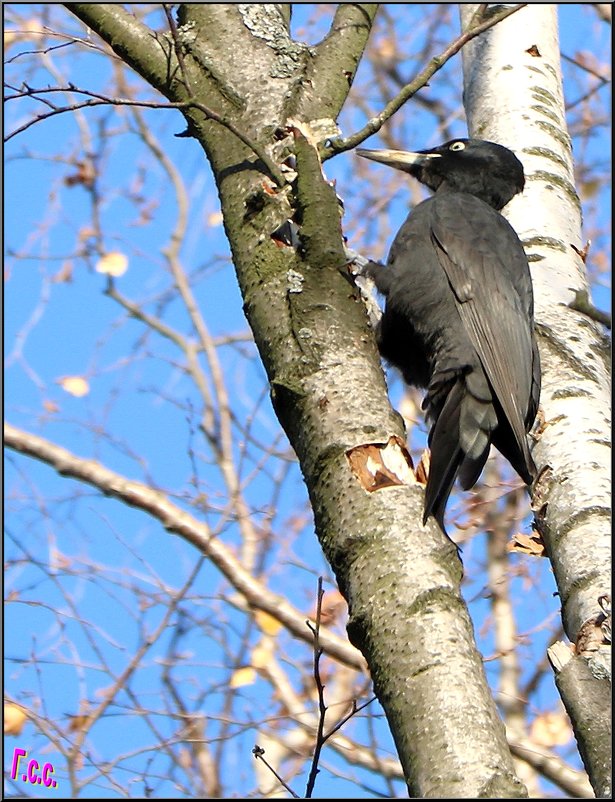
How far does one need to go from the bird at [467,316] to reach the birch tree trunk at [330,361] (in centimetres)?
71

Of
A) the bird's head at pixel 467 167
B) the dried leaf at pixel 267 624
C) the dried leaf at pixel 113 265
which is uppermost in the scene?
the dried leaf at pixel 113 265

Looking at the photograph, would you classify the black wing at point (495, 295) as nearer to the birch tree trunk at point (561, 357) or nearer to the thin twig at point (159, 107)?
the birch tree trunk at point (561, 357)

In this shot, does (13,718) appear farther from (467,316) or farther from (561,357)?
(561,357)

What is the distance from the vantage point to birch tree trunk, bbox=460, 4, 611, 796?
105 inches

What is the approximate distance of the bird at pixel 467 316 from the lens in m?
3.57

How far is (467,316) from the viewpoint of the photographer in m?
4.10

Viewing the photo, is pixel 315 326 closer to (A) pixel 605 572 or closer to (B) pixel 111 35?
(A) pixel 605 572

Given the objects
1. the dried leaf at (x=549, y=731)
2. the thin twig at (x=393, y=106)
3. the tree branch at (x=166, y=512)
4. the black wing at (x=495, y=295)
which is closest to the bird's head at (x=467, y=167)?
the black wing at (x=495, y=295)

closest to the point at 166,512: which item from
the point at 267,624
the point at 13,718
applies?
the point at 267,624

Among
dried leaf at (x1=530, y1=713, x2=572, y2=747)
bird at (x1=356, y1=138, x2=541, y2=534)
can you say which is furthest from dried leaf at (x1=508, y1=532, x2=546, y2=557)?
dried leaf at (x1=530, y1=713, x2=572, y2=747)

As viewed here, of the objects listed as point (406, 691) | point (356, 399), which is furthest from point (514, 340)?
point (406, 691)

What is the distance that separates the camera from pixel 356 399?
246 centimetres

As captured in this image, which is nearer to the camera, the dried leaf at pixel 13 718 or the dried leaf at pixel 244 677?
the dried leaf at pixel 13 718

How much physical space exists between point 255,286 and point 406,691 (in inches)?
46.8
